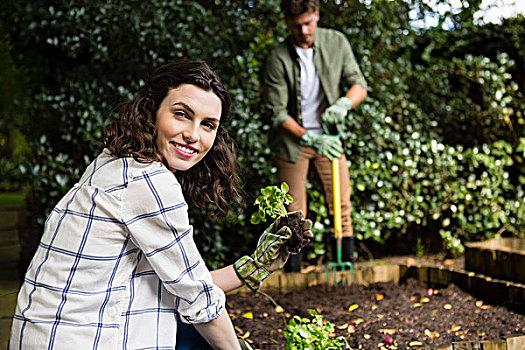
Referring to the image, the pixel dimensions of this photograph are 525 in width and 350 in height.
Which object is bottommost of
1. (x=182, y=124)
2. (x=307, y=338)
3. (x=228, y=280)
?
(x=307, y=338)

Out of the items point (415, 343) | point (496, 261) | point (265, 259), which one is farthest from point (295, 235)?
point (496, 261)

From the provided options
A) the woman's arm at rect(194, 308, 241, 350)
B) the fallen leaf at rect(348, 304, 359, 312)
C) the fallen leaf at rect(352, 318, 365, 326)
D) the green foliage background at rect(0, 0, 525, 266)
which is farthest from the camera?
the green foliage background at rect(0, 0, 525, 266)

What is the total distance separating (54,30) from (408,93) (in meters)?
2.62

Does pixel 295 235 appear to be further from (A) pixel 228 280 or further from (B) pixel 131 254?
(B) pixel 131 254

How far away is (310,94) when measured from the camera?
3469mm

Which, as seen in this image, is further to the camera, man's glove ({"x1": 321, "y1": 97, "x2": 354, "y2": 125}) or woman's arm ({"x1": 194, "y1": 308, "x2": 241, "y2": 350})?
man's glove ({"x1": 321, "y1": 97, "x2": 354, "y2": 125})

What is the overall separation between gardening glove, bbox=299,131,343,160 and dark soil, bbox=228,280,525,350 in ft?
2.45

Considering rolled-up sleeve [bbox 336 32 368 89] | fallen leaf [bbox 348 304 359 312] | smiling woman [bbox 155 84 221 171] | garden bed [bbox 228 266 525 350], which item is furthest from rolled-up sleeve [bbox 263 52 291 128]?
smiling woman [bbox 155 84 221 171]

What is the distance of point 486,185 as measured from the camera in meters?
3.98

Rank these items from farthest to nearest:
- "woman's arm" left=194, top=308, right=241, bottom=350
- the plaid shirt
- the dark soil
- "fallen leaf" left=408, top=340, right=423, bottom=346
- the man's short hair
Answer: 1. the man's short hair
2. the dark soil
3. "fallen leaf" left=408, top=340, right=423, bottom=346
4. "woman's arm" left=194, top=308, right=241, bottom=350
5. the plaid shirt

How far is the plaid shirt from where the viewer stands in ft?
4.54

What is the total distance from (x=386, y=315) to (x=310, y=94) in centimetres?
142

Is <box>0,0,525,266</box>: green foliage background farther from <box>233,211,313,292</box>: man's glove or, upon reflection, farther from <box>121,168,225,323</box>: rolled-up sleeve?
<box>121,168,225,323</box>: rolled-up sleeve

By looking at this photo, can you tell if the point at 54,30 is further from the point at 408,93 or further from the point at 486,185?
the point at 486,185
